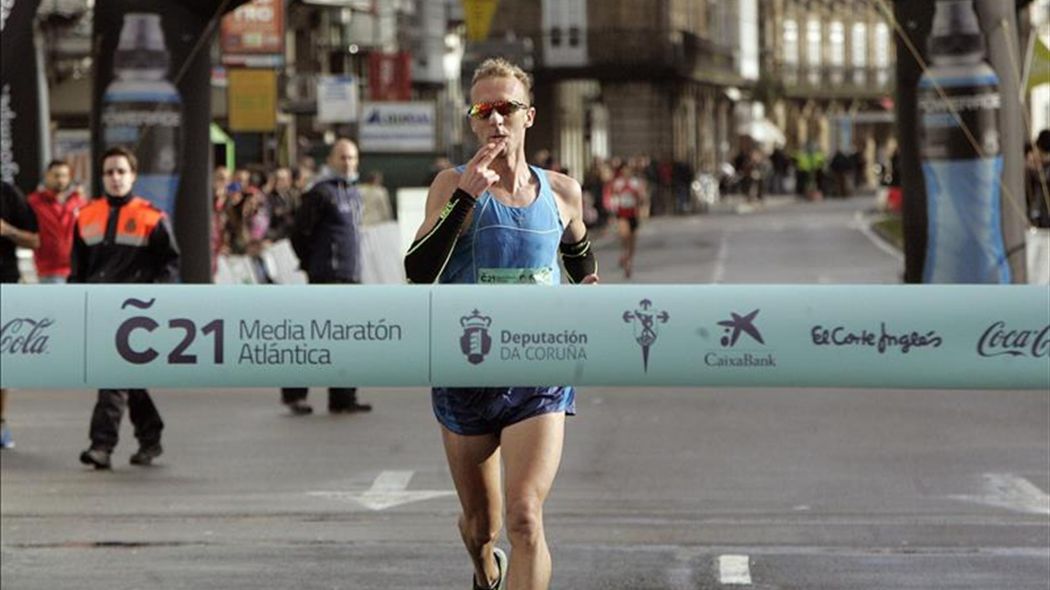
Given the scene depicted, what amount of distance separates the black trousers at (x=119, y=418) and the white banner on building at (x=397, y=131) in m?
30.2

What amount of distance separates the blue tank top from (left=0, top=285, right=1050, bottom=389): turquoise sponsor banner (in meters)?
0.22

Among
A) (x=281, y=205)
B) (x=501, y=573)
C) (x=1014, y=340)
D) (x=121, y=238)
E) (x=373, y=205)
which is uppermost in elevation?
(x=121, y=238)

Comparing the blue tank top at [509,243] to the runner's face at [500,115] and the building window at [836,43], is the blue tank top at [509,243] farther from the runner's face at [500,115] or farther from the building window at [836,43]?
the building window at [836,43]

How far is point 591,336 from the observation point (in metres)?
8.26

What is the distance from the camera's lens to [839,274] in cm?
3797

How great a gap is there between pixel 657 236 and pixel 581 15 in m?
35.1

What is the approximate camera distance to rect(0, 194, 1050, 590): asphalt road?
10.7 metres

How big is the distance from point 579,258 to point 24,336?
1.71 metres

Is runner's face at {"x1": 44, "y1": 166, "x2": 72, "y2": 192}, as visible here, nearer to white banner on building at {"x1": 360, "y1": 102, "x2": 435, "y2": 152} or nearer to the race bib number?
the race bib number

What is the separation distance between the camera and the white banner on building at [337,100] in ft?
167

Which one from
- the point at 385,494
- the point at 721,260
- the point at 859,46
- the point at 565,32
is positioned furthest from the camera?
the point at 859,46

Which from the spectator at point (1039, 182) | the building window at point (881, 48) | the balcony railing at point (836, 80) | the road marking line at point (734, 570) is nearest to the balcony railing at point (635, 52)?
the balcony railing at point (836, 80)

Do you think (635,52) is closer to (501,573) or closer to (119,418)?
(119,418)

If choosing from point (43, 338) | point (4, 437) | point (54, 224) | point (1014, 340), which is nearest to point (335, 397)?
point (54, 224)
